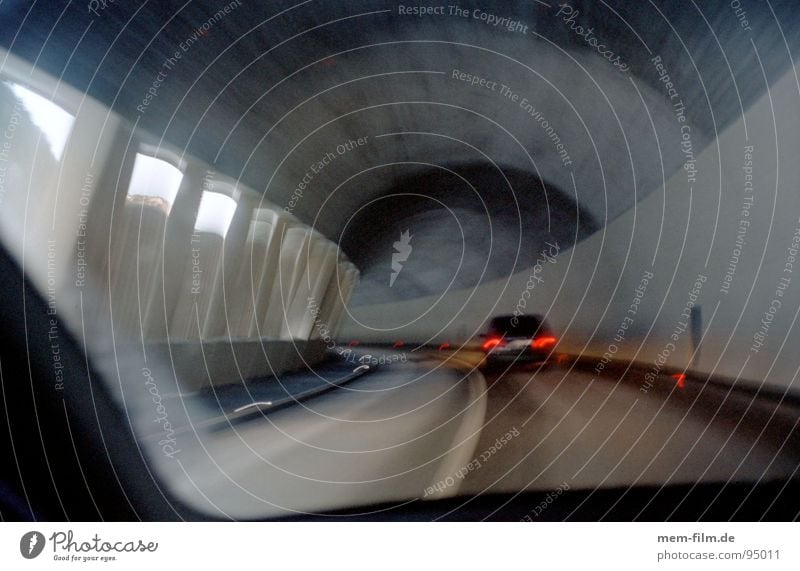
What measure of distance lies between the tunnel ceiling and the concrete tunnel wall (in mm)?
47

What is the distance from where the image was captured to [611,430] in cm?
156

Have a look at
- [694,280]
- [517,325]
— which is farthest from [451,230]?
[694,280]

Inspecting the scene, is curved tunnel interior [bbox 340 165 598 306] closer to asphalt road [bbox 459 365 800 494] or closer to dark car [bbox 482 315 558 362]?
dark car [bbox 482 315 558 362]

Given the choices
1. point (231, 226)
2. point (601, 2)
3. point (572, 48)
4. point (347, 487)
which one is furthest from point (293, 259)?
point (601, 2)

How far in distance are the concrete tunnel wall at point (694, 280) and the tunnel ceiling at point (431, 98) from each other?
0.16 ft

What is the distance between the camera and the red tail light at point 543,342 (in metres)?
1.54

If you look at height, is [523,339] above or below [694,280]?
below

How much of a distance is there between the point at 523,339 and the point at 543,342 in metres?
0.05

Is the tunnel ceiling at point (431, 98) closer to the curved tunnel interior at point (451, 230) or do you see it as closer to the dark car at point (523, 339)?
the curved tunnel interior at point (451, 230)

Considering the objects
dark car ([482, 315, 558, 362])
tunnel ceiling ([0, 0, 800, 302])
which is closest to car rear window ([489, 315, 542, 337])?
dark car ([482, 315, 558, 362])

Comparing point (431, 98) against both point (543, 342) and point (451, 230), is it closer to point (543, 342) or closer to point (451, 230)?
point (451, 230)

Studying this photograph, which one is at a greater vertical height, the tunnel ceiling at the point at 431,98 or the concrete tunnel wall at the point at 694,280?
the tunnel ceiling at the point at 431,98

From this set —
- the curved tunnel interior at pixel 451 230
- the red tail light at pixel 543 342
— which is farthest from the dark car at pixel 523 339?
the curved tunnel interior at pixel 451 230

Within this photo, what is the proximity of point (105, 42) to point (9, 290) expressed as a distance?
1.88 ft
